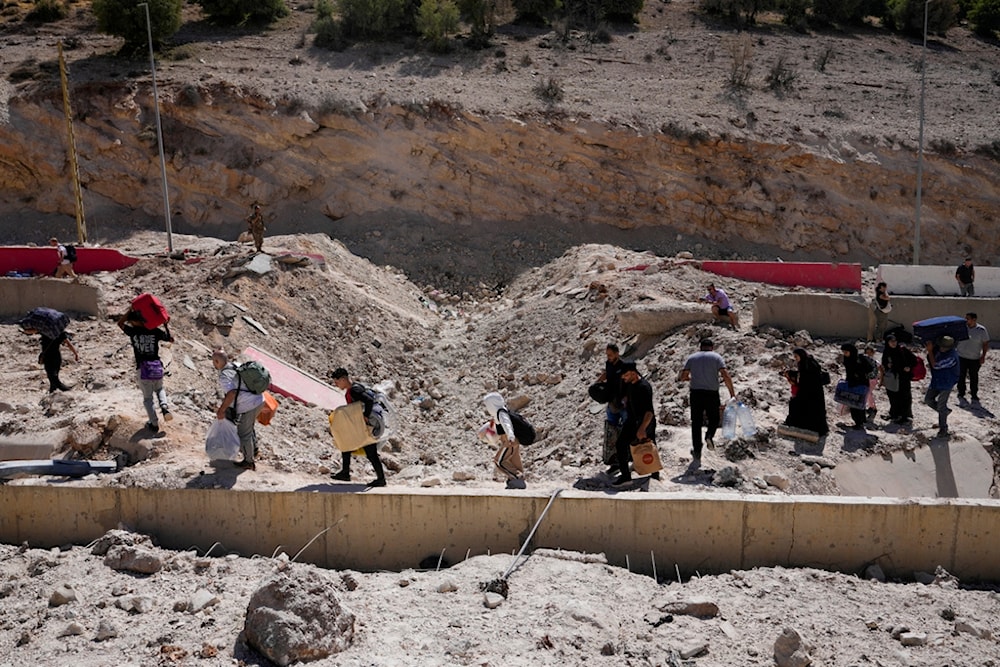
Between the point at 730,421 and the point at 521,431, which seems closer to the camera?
the point at 521,431

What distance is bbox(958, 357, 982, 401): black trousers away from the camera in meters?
11.3

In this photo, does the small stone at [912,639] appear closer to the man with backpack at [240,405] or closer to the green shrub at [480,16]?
the man with backpack at [240,405]

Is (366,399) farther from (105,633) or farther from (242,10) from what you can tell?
(242,10)

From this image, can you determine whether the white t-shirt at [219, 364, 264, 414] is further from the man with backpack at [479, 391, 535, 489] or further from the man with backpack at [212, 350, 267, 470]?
the man with backpack at [479, 391, 535, 489]

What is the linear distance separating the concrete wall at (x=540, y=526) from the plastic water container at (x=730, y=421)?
199cm

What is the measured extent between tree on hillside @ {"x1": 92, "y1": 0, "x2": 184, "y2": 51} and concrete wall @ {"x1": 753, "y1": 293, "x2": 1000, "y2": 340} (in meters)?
19.1

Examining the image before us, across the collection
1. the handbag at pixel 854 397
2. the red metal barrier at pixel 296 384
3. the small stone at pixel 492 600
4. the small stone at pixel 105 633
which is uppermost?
the small stone at pixel 105 633

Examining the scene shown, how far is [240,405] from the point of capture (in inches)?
320

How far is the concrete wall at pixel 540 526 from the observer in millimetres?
7191

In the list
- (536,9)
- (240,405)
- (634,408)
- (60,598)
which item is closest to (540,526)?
(634,408)

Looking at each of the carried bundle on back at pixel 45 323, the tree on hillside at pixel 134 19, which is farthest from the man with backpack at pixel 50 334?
the tree on hillside at pixel 134 19

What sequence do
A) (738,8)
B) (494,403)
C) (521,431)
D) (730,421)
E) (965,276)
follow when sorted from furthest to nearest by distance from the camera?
(738,8)
(965,276)
(730,421)
(521,431)
(494,403)

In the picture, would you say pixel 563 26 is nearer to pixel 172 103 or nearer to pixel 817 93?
pixel 817 93

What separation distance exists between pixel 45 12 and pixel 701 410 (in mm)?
28642
